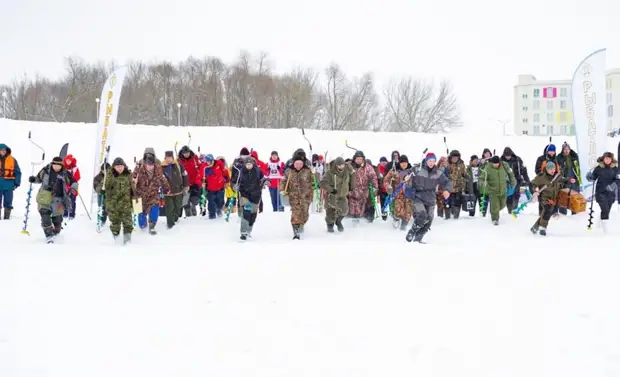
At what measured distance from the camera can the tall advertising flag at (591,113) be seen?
40.2 feet

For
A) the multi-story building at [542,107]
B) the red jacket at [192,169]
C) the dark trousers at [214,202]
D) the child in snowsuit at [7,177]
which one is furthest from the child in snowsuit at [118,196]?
the multi-story building at [542,107]

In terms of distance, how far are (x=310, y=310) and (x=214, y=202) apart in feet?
25.6

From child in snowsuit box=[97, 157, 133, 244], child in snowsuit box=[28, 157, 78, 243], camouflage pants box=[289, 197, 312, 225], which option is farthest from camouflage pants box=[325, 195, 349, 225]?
child in snowsuit box=[28, 157, 78, 243]

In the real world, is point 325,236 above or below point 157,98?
below

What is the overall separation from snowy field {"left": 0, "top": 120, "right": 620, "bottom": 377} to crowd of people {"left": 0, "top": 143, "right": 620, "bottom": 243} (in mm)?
941

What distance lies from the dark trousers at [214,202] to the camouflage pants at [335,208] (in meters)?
3.03

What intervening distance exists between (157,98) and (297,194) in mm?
44259

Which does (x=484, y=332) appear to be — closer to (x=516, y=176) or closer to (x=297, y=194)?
(x=297, y=194)

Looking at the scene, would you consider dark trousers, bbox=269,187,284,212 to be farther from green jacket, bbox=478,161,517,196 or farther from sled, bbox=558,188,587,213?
sled, bbox=558,188,587,213

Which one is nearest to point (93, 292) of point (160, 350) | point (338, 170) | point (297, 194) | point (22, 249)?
point (160, 350)

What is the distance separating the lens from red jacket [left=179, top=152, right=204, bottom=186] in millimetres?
12578

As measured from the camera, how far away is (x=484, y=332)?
4902mm

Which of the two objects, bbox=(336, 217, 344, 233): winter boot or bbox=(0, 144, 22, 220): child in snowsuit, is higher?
bbox=(0, 144, 22, 220): child in snowsuit

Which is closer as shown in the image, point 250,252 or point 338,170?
point 250,252
